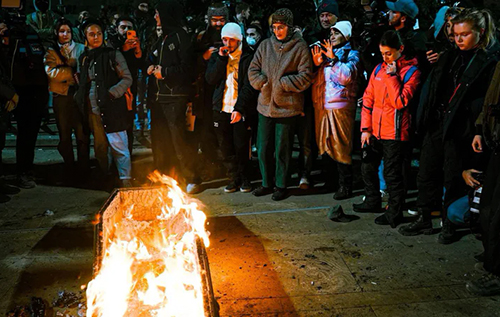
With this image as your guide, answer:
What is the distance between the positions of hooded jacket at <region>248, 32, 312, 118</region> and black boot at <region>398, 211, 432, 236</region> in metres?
2.05

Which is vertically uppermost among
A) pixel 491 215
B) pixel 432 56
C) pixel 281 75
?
pixel 432 56

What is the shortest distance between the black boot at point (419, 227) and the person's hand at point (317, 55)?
231 centimetres

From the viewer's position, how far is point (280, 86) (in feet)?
19.7

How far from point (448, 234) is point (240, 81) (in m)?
3.32

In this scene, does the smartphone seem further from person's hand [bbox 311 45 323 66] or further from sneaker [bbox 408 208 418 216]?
sneaker [bbox 408 208 418 216]

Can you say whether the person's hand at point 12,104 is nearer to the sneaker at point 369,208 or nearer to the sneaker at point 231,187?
the sneaker at point 231,187

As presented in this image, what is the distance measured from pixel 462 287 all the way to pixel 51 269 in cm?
372

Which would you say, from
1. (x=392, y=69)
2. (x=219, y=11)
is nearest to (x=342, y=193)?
(x=392, y=69)

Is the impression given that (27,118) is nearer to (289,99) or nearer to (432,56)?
(289,99)

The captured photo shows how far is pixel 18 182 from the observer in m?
7.09

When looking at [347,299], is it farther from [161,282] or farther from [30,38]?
[30,38]

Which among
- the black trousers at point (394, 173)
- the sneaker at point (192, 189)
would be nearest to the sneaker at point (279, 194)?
the sneaker at point (192, 189)

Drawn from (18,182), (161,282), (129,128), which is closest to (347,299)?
(161,282)

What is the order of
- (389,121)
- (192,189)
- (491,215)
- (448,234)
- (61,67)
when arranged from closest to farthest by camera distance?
1. (491,215)
2. (448,234)
3. (389,121)
4. (192,189)
5. (61,67)
